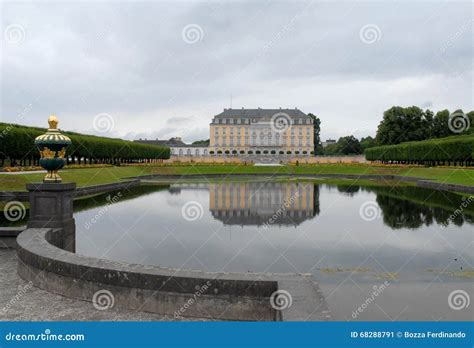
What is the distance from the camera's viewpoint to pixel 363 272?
7.23 metres

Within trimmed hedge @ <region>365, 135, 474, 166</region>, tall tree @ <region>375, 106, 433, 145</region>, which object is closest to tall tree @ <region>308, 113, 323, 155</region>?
tall tree @ <region>375, 106, 433, 145</region>

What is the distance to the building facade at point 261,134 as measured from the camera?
103938 mm

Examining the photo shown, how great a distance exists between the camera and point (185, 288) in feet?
16.5

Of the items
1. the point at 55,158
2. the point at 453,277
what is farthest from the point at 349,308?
the point at 55,158

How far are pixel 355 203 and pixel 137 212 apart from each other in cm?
898

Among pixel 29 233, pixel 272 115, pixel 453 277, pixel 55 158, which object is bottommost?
pixel 453 277

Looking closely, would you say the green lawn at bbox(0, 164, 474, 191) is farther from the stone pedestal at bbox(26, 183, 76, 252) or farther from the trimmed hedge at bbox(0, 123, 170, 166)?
the stone pedestal at bbox(26, 183, 76, 252)

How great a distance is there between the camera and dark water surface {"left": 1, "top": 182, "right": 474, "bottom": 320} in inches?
239

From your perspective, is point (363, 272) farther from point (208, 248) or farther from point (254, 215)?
point (254, 215)

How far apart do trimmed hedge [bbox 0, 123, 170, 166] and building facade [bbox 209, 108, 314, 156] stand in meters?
27.9

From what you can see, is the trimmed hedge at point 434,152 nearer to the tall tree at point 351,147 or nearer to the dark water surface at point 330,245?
the dark water surface at point 330,245

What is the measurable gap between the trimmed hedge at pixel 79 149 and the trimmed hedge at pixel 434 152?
37275 mm

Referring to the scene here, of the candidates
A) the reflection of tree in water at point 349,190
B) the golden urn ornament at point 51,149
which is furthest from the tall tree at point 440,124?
the golden urn ornament at point 51,149

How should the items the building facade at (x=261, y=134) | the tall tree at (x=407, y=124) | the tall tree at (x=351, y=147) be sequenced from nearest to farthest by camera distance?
the tall tree at (x=407, y=124) → the building facade at (x=261, y=134) → the tall tree at (x=351, y=147)
